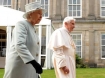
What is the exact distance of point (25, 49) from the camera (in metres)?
2.49

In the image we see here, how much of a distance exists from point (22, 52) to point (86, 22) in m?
18.2

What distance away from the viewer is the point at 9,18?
13633 millimetres

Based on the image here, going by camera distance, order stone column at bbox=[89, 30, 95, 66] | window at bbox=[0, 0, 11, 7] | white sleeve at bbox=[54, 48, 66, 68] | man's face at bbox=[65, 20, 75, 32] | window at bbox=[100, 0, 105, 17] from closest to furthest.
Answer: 1. white sleeve at bbox=[54, 48, 66, 68]
2. man's face at bbox=[65, 20, 75, 32]
3. stone column at bbox=[89, 30, 95, 66]
4. window at bbox=[100, 0, 105, 17]
5. window at bbox=[0, 0, 11, 7]

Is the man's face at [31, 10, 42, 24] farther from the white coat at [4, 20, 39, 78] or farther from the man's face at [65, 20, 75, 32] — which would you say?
the man's face at [65, 20, 75, 32]

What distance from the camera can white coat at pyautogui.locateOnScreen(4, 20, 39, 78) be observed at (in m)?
2.50

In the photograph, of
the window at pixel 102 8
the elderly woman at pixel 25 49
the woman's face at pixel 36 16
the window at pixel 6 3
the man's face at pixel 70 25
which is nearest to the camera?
the elderly woman at pixel 25 49

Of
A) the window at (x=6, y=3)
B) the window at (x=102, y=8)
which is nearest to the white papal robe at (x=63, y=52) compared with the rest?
the window at (x=102, y=8)

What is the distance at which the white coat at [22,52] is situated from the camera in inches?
98.3

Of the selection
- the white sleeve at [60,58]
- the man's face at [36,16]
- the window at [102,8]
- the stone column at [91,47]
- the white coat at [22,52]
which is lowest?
the stone column at [91,47]

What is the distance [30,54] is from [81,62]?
1695 cm

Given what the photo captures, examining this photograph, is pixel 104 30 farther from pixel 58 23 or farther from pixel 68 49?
pixel 68 49

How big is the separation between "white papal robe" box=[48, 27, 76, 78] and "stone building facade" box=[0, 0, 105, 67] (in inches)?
607

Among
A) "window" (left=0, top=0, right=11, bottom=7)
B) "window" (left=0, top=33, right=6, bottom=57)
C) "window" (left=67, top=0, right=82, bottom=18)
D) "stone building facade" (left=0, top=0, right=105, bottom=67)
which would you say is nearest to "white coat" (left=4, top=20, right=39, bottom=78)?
"window" (left=0, top=33, right=6, bottom=57)

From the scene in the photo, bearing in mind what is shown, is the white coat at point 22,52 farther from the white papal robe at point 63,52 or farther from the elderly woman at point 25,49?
the white papal robe at point 63,52
